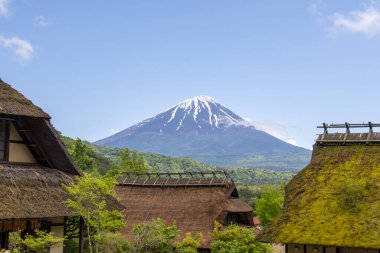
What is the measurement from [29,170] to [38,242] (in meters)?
3.42

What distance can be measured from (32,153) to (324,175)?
11658mm

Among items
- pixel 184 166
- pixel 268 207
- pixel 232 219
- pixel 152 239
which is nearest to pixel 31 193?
pixel 152 239

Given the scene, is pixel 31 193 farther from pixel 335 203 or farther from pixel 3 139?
pixel 335 203

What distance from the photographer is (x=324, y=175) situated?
2166cm

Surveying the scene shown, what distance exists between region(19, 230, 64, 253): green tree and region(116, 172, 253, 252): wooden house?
1268cm

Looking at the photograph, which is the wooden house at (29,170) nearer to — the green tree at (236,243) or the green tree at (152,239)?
the green tree at (152,239)

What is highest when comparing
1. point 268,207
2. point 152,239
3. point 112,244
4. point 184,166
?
point 184,166

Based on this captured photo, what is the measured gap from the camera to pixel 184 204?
34.0 m

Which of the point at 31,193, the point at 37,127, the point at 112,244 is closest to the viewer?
the point at 31,193

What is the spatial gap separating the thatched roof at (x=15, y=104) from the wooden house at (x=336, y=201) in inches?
377

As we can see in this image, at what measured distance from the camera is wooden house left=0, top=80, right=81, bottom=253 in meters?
17.5

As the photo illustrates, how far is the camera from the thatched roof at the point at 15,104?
18.7 metres

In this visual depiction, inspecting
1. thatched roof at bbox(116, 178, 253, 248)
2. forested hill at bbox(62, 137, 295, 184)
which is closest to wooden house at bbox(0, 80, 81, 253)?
thatched roof at bbox(116, 178, 253, 248)

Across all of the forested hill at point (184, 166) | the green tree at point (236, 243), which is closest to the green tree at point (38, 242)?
the green tree at point (236, 243)
